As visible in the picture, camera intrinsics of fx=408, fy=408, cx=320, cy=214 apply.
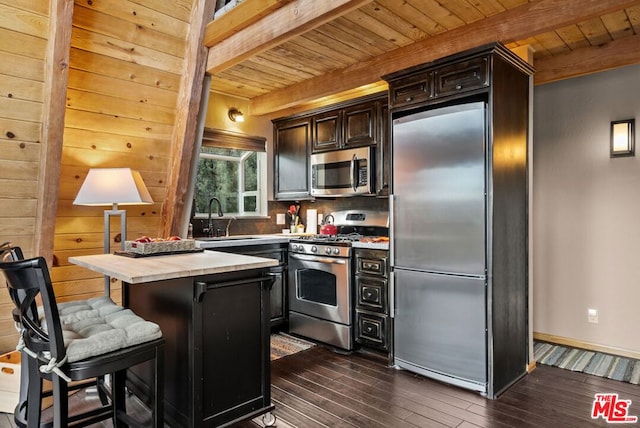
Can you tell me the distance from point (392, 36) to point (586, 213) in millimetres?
2274

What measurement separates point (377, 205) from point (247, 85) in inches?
70.6

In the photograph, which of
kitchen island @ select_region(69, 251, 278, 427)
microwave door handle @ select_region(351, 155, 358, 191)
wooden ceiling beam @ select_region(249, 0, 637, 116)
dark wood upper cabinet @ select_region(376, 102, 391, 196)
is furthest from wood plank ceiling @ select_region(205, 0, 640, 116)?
kitchen island @ select_region(69, 251, 278, 427)

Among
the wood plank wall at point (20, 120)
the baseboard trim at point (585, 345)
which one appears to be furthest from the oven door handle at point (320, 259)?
the wood plank wall at point (20, 120)

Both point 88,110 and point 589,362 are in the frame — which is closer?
point 88,110

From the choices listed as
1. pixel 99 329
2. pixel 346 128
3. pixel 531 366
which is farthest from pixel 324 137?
pixel 99 329

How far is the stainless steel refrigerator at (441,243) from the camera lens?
2.69 m

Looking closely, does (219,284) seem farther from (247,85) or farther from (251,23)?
(247,85)

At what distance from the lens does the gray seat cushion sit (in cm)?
163

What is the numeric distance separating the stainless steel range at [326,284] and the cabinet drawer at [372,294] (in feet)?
0.25

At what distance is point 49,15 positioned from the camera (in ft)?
7.77

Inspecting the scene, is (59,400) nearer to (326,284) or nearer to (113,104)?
(113,104)

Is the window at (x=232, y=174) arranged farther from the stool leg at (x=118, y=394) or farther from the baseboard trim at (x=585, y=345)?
the baseboard trim at (x=585, y=345)

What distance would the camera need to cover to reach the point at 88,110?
9.30ft

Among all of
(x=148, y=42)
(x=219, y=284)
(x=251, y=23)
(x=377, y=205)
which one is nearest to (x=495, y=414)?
(x=219, y=284)
